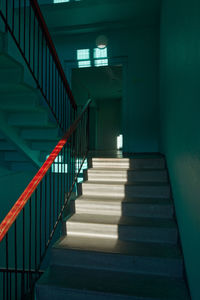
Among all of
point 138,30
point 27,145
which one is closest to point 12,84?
point 27,145

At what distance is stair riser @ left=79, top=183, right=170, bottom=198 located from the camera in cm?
278

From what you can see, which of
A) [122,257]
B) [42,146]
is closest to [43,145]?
[42,146]

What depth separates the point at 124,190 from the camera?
2885mm

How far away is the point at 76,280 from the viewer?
6.10ft

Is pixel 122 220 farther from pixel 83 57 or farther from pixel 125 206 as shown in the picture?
pixel 83 57

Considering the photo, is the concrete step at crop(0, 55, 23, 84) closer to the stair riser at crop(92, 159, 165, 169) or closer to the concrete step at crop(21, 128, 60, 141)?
the concrete step at crop(21, 128, 60, 141)

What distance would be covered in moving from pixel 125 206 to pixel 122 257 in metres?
0.70

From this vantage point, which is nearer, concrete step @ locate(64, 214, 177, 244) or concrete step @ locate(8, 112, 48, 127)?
concrete step @ locate(64, 214, 177, 244)

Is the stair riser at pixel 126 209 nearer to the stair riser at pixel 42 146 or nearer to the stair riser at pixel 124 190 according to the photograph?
the stair riser at pixel 124 190

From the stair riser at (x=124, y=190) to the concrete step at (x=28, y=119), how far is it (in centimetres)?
105

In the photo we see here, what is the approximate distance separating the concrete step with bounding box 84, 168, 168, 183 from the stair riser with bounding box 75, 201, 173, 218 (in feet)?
1.87


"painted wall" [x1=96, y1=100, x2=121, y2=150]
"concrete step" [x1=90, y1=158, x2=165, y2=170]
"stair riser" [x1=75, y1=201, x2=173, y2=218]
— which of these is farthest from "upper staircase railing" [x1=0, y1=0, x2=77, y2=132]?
"painted wall" [x1=96, y1=100, x2=121, y2=150]

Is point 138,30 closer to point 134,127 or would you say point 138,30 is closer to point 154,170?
point 134,127

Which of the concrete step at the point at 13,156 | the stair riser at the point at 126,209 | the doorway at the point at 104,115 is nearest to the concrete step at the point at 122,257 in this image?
the stair riser at the point at 126,209
